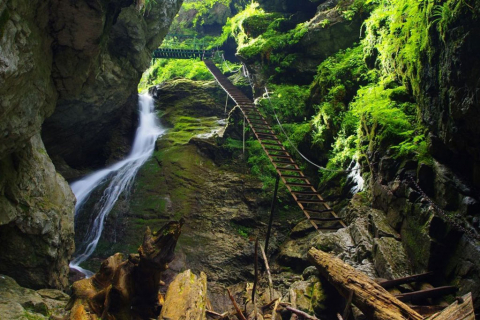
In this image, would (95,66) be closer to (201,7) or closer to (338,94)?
(338,94)

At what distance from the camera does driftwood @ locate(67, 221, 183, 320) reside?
5391mm

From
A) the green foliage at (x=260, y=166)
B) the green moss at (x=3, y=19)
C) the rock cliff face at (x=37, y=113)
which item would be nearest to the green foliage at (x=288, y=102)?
the green foliage at (x=260, y=166)

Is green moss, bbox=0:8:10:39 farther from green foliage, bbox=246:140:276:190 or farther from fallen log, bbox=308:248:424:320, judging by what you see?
green foliage, bbox=246:140:276:190

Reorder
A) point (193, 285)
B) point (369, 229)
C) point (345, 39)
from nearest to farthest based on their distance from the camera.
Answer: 1. point (193, 285)
2. point (369, 229)
3. point (345, 39)

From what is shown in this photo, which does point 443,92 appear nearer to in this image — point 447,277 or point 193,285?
point 447,277

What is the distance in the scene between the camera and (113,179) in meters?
14.0

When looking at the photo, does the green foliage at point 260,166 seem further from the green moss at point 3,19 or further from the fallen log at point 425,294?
the green moss at point 3,19

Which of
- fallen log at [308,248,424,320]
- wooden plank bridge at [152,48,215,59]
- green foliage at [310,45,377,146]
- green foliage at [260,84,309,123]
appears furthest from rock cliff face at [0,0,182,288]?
wooden plank bridge at [152,48,215,59]

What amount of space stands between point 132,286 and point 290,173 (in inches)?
313

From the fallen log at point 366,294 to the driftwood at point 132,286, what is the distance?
2.84m

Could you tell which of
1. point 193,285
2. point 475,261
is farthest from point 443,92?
point 193,285

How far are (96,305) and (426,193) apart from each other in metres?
6.33

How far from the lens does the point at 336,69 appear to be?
12.5m

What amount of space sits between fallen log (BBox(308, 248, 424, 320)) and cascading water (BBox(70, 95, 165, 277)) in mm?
7332
